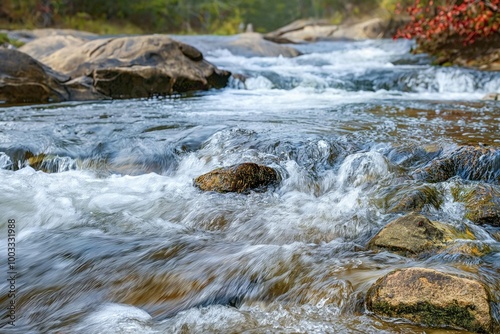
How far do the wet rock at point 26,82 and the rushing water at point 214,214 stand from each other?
84 centimetres

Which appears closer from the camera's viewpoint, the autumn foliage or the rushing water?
the rushing water

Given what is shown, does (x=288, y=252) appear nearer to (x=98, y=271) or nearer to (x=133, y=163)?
(x=98, y=271)

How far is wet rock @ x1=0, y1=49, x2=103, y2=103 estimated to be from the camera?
24.0 feet

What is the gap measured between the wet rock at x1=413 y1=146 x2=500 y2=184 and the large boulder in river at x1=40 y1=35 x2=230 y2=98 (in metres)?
5.55

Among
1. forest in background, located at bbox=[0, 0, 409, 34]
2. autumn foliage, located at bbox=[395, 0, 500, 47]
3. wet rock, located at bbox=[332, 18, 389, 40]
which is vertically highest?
forest in background, located at bbox=[0, 0, 409, 34]

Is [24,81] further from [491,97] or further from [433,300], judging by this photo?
[433,300]

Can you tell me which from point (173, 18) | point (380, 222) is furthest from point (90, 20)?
point (380, 222)

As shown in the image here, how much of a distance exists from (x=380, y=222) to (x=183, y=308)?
1.44 metres

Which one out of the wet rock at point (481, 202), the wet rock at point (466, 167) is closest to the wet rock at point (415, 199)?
the wet rock at point (481, 202)

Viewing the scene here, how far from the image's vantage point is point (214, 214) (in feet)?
→ 10.4

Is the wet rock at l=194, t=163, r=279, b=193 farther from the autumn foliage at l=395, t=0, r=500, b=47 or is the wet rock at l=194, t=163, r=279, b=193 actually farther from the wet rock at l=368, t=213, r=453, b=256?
the autumn foliage at l=395, t=0, r=500, b=47

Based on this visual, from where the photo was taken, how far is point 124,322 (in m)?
1.98

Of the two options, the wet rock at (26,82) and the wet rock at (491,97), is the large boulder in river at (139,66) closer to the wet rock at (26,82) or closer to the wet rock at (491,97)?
the wet rock at (26,82)

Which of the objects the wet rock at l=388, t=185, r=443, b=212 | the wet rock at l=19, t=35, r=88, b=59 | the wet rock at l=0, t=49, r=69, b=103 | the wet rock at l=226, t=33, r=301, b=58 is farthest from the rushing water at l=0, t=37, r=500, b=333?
the wet rock at l=226, t=33, r=301, b=58
